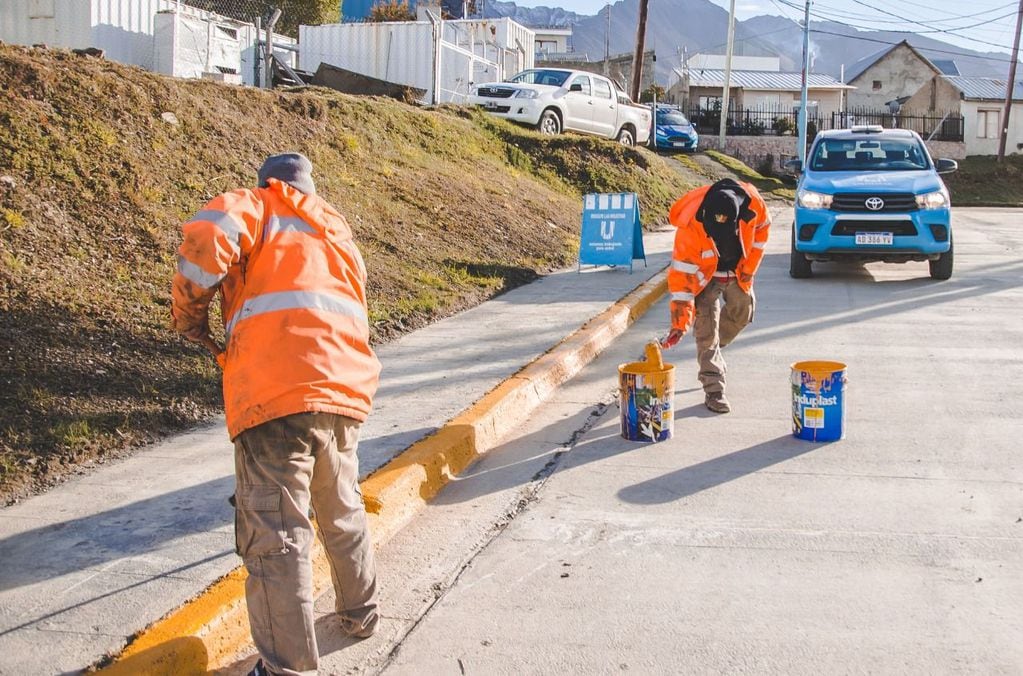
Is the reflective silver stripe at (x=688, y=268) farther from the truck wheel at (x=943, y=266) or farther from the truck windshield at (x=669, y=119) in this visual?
the truck windshield at (x=669, y=119)

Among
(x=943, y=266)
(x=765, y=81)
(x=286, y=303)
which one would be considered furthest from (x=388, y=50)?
(x=765, y=81)

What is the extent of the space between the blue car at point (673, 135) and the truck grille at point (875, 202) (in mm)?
19211

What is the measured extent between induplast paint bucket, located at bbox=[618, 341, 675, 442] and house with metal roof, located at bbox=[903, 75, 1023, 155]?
6015 centimetres

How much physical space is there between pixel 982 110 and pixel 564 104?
50.1m

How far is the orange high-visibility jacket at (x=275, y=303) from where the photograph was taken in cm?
354

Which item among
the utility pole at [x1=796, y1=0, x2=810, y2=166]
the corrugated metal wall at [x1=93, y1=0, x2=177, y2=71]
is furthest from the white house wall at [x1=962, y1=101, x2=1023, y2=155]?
the corrugated metal wall at [x1=93, y1=0, x2=177, y2=71]

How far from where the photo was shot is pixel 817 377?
634 cm

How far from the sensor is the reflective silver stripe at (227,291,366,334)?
3.60 m

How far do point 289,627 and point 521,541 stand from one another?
5.26 ft

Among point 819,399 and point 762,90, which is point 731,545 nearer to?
point 819,399

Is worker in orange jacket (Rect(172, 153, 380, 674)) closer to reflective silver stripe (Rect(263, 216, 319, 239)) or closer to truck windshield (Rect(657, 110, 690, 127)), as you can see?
reflective silver stripe (Rect(263, 216, 319, 239))

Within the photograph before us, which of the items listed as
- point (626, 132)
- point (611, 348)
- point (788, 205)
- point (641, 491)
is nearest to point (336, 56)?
point (626, 132)

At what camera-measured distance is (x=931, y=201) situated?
13273 millimetres

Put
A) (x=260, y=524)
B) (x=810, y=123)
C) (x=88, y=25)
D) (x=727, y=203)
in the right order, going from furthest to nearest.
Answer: (x=810, y=123) → (x=88, y=25) → (x=727, y=203) → (x=260, y=524)
